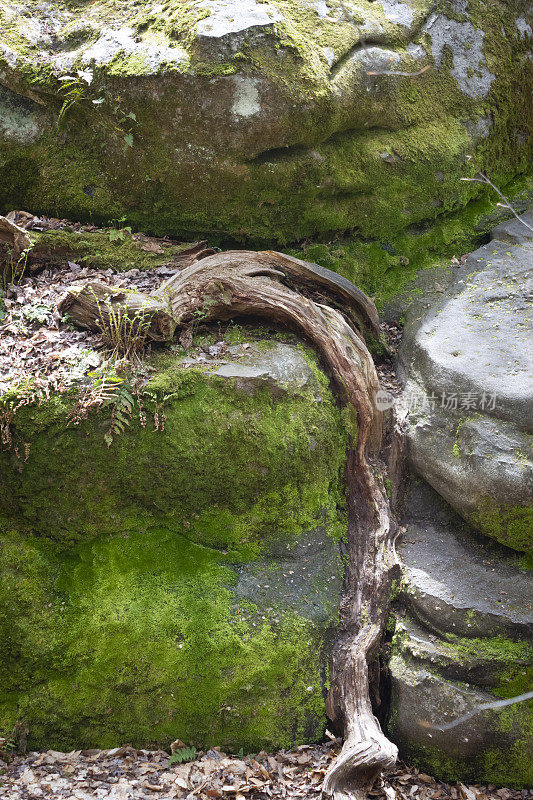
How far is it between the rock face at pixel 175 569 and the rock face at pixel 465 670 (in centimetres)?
76

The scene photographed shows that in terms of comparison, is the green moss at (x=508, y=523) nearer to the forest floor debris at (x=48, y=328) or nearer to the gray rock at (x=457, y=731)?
the gray rock at (x=457, y=731)

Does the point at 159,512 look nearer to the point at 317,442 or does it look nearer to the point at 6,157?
the point at 317,442

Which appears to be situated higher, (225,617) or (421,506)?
(421,506)

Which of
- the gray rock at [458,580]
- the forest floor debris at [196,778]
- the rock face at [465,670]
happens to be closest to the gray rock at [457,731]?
the rock face at [465,670]

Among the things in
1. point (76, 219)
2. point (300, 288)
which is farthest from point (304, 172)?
A: point (76, 219)

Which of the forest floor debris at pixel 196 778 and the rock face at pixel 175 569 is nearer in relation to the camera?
the forest floor debris at pixel 196 778

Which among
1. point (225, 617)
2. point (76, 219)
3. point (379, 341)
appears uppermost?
point (76, 219)

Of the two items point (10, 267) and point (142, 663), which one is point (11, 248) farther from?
point (142, 663)

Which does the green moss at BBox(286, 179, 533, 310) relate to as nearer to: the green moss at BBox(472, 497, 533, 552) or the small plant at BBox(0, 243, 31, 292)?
the green moss at BBox(472, 497, 533, 552)

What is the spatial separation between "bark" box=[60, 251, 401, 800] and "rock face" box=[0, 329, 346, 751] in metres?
0.26

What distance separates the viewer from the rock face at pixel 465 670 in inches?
203

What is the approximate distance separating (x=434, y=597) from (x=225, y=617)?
6.56 ft

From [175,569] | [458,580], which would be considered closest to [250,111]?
[175,569]

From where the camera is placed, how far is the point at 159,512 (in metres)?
5.55
